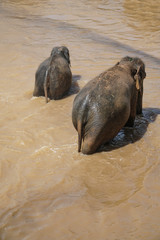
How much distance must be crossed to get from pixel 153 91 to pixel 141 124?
1.81m

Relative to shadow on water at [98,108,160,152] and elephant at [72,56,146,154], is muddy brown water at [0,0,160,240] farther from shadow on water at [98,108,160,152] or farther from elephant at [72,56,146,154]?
elephant at [72,56,146,154]

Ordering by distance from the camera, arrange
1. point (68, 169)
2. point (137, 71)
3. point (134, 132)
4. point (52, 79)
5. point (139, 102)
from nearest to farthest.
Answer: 1. point (68, 169)
2. point (134, 132)
3. point (137, 71)
4. point (139, 102)
5. point (52, 79)

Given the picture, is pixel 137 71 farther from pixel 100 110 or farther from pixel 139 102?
pixel 100 110

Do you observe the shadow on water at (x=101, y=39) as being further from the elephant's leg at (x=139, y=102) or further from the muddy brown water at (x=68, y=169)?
the elephant's leg at (x=139, y=102)

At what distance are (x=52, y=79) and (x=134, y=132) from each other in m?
2.19

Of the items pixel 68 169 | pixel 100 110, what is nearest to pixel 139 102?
pixel 100 110

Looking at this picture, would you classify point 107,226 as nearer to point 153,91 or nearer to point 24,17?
point 153,91

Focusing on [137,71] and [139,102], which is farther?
[139,102]

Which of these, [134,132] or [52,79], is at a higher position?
[52,79]

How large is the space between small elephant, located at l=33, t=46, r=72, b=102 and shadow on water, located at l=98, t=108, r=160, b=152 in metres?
1.78

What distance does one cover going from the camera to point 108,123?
448 centimetres

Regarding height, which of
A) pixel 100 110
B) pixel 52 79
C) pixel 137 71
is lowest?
pixel 52 79

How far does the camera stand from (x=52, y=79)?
664cm

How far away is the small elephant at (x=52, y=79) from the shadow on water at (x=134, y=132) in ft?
5.84
